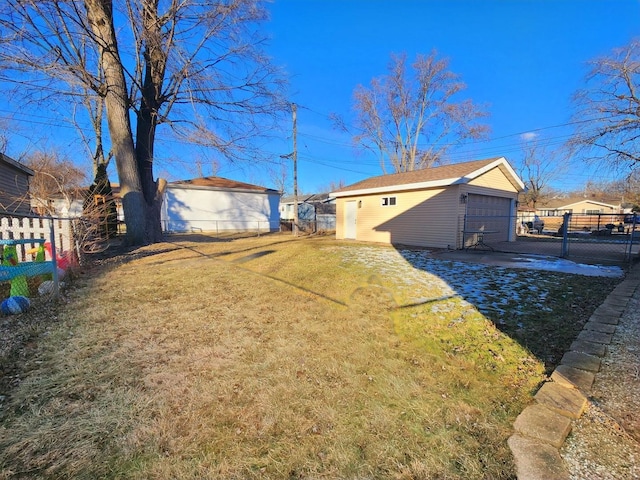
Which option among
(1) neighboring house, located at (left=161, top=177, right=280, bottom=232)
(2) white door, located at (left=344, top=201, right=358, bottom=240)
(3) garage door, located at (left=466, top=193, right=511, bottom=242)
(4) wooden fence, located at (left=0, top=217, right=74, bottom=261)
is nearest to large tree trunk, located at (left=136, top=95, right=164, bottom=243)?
(4) wooden fence, located at (left=0, top=217, right=74, bottom=261)

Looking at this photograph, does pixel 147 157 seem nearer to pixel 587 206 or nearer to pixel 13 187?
pixel 13 187

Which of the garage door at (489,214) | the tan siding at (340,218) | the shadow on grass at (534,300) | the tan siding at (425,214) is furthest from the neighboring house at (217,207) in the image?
the shadow on grass at (534,300)

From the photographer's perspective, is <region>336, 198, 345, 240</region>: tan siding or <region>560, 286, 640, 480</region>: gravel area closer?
<region>560, 286, 640, 480</region>: gravel area

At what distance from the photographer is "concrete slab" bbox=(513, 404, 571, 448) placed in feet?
5.55

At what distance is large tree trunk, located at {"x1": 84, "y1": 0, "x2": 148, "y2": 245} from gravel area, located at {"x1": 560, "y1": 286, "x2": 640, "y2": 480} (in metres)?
11.8

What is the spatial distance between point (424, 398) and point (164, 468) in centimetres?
168

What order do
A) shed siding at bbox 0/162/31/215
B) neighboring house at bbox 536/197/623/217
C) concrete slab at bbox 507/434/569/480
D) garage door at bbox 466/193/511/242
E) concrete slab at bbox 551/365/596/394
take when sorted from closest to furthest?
1. concrete slab at bbox 507/434/569/480
2. concrete slab at bbox 551/365/596/394
3. shed siding at bbox 0/162/31/215
4. garage door at bbox 466/193/511/242
5. neighboring house at bbox 536/197/623/217

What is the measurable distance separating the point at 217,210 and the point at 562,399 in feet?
71.2

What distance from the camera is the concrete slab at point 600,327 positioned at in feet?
10.5

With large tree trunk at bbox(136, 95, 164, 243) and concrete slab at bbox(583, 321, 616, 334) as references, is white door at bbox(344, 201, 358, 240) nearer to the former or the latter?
large tree trunk at bbox(136, 95, 164, 243)

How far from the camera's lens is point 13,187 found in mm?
11016

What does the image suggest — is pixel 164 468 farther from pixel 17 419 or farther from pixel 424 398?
pixel 424 398

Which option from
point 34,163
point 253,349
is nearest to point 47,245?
point 253,349

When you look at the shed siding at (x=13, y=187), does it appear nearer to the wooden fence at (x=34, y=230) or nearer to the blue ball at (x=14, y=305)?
the wooden fence at (x=34, y=230)
